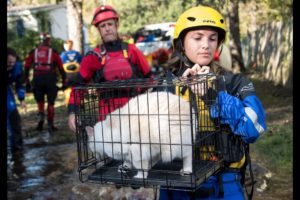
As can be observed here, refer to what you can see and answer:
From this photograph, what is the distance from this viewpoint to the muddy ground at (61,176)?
19.2 ft

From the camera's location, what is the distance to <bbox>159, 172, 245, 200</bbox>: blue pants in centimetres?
263

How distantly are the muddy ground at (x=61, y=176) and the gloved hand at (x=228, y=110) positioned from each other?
3.35 meters

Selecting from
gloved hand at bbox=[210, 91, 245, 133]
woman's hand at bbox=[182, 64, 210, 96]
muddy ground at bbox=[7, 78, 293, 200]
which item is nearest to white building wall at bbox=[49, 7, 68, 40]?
muddy ground at bbox=[7, 78, 293, 200]

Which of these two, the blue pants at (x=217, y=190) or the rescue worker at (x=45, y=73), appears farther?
the rescue worker at (x=45, y=73)

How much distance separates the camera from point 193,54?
2.91 metres

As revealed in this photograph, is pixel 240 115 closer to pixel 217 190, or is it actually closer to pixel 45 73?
pixel 217 190

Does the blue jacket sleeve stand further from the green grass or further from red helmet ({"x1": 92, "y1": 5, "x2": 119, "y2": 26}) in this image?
the green grass

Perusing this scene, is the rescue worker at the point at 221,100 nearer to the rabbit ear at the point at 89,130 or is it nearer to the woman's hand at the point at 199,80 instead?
the woman's hand at the point at 199,80

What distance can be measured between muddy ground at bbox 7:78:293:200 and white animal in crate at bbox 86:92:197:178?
11.3 feet

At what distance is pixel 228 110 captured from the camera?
250cm

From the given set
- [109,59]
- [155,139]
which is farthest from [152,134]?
[109,59]

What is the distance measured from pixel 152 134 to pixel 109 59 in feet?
8.19

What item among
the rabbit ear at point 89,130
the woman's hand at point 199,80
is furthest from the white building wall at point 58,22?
the rabbit ear at point 89,130

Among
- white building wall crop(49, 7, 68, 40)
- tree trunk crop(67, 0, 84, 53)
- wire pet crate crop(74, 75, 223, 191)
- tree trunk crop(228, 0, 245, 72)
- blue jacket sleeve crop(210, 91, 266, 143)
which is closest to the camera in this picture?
wire pet crate crop(74, 75, 223, 191)
